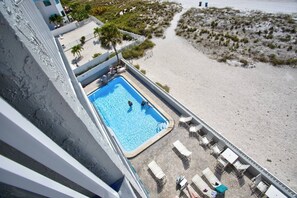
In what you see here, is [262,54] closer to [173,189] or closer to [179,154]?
[179,154]

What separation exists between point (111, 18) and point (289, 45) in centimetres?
3250

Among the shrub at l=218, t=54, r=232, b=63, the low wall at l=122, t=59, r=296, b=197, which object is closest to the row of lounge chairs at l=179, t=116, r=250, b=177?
the low wall at l=122, t=59, r=296, b=197

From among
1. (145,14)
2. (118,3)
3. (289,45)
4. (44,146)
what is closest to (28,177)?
(44,146)

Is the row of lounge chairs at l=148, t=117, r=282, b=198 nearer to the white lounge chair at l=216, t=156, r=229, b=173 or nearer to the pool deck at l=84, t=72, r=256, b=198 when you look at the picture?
the white lounge chair at l=216, t=156, r=229, b=173

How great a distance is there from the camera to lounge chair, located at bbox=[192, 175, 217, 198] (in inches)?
450

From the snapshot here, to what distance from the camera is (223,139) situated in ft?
44.8

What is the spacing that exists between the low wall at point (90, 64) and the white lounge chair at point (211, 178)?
18859mm

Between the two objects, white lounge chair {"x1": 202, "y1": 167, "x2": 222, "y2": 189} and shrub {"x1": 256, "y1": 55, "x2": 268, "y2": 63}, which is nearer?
white lounge chair {"x1": 202, "y1": 167, "x2": 222, "y2": 189}

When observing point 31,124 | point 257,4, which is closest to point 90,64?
point 31,124

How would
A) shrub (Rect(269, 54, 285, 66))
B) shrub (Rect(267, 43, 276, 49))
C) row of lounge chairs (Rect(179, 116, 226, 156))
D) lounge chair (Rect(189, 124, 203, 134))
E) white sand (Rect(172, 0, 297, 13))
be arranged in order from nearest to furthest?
row of lounge chairs (Rect(179, 116, 226, 156)) → lounge chair (Rect(189, 124, 203, 134)) → shrub (Rect(269, 54, 285, 66)) → shrub (Rect(267, 43, 276, 49)) → white sand (Rect(172, 0, 297, 13))

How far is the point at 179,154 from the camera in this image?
13984 mm

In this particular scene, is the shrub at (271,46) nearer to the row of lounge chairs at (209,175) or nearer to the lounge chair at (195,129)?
the lounge chair at (195,129)

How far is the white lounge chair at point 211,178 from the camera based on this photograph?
11.8m

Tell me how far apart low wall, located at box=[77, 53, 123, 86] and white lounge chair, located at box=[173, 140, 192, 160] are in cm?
1357
